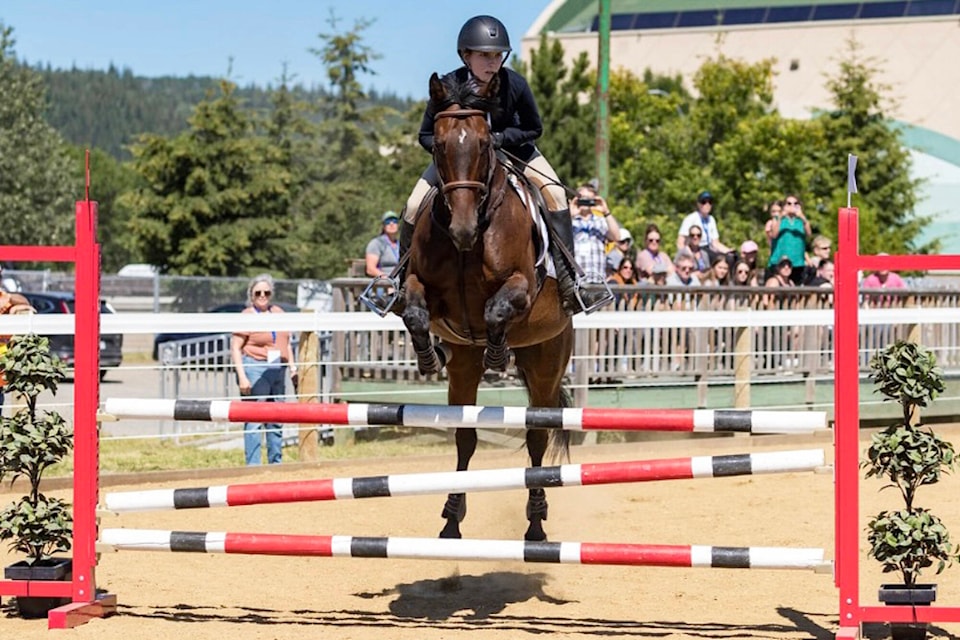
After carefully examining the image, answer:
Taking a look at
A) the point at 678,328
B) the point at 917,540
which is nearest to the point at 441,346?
the point at 917,540

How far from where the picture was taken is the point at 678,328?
46.4ft

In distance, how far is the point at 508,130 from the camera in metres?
7.21

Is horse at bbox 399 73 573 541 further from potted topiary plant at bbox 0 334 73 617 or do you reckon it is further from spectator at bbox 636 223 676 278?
spectator at bbox 636 223 676 278

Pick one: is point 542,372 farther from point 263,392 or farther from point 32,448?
point 263,392

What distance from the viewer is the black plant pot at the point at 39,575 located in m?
6.38

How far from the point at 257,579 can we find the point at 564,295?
229 cm

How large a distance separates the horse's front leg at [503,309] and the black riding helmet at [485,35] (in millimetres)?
1109

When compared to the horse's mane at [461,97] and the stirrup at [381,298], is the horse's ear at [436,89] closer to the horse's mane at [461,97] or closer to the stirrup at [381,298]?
the horse's mane at [461,97]

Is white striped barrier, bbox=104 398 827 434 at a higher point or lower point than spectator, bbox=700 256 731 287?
lower

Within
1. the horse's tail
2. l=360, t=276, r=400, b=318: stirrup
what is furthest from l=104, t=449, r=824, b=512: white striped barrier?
the horse's tail

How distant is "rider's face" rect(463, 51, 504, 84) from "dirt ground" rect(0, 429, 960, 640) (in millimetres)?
2617

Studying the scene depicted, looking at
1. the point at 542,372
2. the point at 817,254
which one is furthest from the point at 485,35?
the point at 817,254

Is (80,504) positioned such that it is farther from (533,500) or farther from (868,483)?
(868,483)

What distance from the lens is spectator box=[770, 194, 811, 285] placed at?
15.9 m
